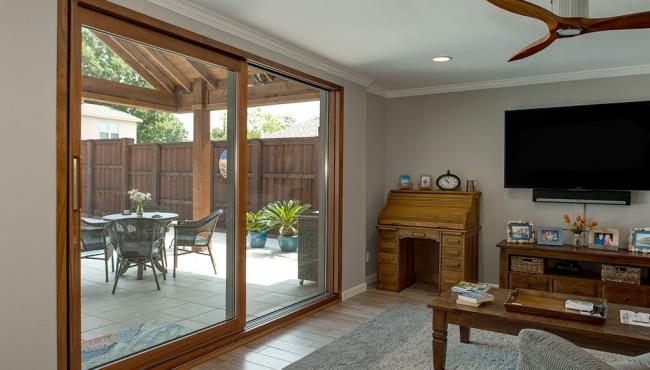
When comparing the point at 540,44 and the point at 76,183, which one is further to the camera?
the point at 540,44

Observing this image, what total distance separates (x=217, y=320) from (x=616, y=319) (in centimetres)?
263

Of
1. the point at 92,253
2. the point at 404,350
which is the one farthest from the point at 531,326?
the point at 92,253

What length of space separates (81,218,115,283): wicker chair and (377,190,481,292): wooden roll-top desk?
3129 millimetres

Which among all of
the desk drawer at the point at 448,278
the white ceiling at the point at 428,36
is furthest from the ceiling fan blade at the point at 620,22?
the desk drawer at the point at 448,278

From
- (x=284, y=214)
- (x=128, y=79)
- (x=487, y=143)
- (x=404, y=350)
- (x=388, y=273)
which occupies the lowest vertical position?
(x=404, y=350)

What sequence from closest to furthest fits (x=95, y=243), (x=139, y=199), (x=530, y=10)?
(x=530, y=10)
(x=95, y=243)
(x=139, y=199)

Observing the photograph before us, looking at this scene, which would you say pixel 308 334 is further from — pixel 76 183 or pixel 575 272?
pixel 575 272

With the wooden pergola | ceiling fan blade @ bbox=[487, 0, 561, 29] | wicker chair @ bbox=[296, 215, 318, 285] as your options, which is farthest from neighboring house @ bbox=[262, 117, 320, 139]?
ceiling fan blade @ bbox=[487, 0, 561, 29]

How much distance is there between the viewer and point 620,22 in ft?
7.59

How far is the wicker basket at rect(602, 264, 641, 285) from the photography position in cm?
416

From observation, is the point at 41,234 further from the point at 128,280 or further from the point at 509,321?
the point at 509,321

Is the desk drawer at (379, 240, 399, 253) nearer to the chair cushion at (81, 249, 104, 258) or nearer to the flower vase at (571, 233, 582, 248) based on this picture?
the flower vase at (571, 233, 582, 248)

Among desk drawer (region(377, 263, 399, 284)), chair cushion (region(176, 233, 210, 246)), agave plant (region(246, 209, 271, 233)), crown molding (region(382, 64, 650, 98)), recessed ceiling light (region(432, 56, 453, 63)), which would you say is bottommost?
desk drawer (region(377, 263, 399, 284))

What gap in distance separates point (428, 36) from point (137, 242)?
2566 millimetres
